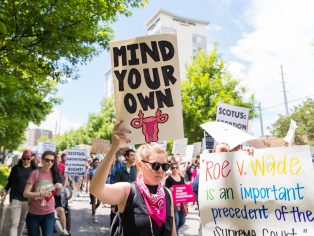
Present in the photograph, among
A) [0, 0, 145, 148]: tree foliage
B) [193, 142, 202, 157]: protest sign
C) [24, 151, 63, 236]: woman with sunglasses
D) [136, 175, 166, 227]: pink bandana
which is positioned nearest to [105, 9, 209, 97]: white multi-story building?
[193, 142, 202, 157]: protest sign

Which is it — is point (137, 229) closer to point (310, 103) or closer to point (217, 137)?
point (217, 137)

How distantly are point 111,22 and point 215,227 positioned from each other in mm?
7380

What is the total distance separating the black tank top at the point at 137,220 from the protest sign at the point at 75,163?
10.4 meters

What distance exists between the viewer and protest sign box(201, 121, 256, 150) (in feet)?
11.4

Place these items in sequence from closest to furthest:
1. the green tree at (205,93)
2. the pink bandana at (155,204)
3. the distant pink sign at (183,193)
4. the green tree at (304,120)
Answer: the pink bandana at (155,204)
the distant pink sign at (183,193)
the green tree at (205,93)
the green tree at (304,120)

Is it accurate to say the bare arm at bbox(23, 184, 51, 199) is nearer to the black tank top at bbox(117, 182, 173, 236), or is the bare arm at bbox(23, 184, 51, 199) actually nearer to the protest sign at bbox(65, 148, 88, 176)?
the black tank top at bbox(117, 182, 173, 236)

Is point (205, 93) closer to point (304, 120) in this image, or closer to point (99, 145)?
point (99, 145)

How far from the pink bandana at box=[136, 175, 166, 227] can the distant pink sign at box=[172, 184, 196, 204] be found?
13.0ft

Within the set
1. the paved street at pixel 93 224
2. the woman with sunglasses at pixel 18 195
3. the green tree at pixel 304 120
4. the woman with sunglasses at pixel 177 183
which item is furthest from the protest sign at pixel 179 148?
the green tree at pixel 304 120

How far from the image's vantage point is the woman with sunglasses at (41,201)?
492cm

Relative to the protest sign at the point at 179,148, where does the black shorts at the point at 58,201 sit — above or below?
below

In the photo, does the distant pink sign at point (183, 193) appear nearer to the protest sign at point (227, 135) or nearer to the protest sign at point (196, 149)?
the protest sign at point (227, 135)

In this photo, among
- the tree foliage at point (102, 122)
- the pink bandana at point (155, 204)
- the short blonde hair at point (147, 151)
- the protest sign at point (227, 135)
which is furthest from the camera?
the tree foliage at point (102, 122)

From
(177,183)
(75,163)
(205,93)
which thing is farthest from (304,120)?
(177,183)
